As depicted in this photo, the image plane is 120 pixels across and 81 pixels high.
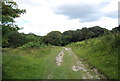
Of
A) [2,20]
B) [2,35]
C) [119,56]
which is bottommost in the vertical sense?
[119,56]

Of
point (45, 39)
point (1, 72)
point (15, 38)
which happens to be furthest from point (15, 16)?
point (45, 39)

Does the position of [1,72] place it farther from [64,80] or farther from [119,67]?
[119,67]

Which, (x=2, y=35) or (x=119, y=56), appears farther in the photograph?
(x=119, y=56)

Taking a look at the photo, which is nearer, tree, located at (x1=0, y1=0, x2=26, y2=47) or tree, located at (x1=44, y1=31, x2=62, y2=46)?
tree, located at (x1=0, y1=0, x2=26, y2=47)

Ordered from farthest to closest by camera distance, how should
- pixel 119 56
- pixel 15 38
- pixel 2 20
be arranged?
1. pixel 15 38
2. pixel 119 56
3. pixel 2 20

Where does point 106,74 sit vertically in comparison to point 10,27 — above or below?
below

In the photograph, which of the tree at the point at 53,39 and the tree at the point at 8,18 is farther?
the tree at the point at 53,39

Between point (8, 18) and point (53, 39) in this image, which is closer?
point (8, 18)

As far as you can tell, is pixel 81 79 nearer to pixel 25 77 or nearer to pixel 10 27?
pixel 25 77

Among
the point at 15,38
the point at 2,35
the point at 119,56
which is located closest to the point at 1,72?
the point at 2,35

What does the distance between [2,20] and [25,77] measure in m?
3.39

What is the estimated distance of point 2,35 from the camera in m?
8.31

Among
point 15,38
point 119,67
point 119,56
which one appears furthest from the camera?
point 15,38

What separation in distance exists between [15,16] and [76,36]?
78559mm
